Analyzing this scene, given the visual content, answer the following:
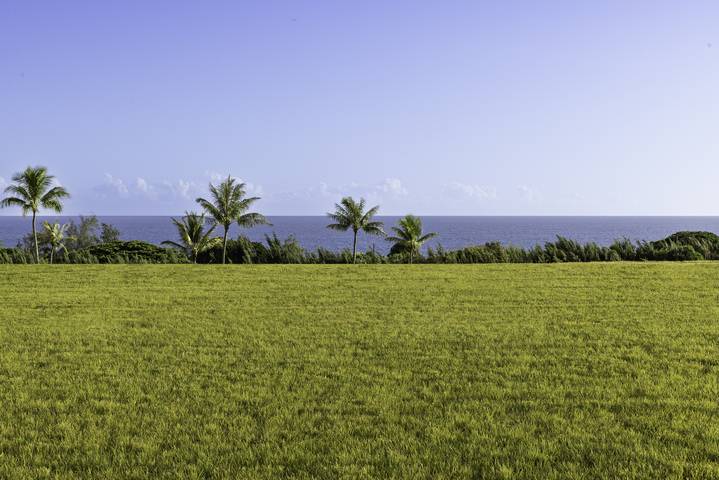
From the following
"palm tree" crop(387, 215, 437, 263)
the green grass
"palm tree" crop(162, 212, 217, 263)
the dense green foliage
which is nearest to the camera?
the green grass

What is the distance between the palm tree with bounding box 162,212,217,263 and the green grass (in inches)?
802

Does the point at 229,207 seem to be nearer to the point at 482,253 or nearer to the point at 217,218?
the point at 217,218

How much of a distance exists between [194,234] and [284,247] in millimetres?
7002

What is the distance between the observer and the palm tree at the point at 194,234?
34875 mm

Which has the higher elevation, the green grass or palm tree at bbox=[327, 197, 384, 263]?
palm tree at bbox=[327, 197, 384, 263]

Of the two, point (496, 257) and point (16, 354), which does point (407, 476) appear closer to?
point (16, 354)

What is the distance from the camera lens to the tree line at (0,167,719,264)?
28891 millimetres

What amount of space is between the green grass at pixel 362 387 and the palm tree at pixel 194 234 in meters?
20.4

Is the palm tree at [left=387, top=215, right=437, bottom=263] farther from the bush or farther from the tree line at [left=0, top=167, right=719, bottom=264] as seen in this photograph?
the bush

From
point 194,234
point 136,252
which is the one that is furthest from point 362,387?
point 136,252

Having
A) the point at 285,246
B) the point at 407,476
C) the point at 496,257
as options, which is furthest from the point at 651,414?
the point at 285,246

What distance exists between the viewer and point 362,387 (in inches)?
279

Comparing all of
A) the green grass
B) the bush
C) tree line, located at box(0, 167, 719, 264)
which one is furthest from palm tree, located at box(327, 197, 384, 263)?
the green grass

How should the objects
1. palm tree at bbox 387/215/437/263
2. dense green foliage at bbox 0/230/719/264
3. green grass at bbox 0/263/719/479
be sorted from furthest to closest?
palm tree at bbox 387/215/437/263
dense green foliage at bbox 0/230/719/264
green grass at bbox 0/263/719/479
